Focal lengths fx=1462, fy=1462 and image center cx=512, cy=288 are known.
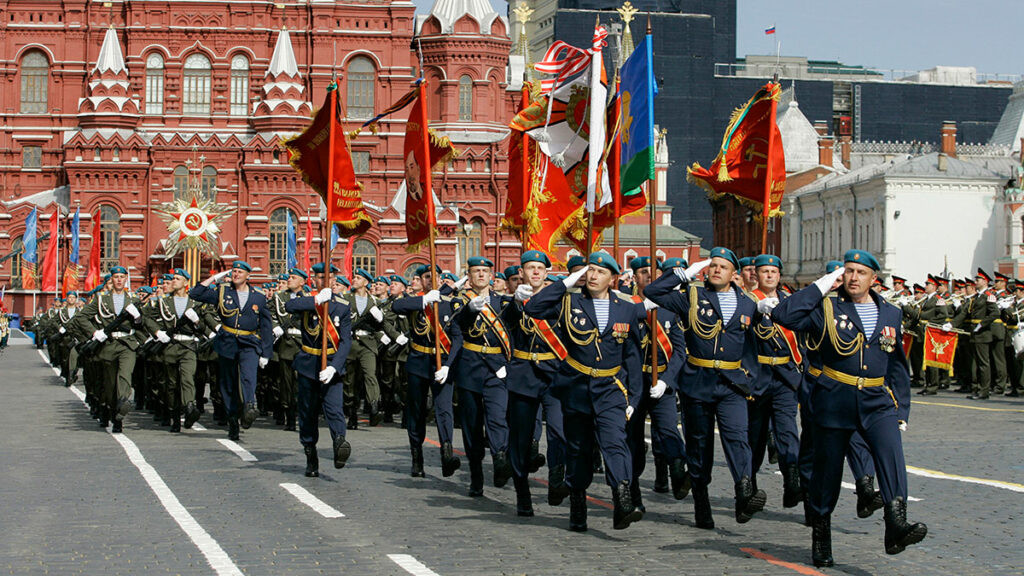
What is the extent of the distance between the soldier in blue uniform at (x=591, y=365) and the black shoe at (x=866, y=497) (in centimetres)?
150

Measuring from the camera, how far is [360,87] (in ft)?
237

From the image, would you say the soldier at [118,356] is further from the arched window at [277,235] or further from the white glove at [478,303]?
the arched window at [277,235]

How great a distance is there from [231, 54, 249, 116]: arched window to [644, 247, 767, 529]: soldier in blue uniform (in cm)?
6295

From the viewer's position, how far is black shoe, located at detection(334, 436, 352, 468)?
12.7 m

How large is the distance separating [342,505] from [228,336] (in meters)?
6.25

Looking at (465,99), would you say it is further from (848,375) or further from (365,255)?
(848,375)

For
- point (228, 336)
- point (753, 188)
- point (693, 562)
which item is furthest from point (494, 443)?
point (228, 336)

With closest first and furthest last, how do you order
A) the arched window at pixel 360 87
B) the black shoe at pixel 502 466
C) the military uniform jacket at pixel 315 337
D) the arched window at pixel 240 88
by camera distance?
the black shoe at pixel 502 466, the military uniform jacket at pixel 315 337, the arched window at pixel 240 88, the arched window at pixel 360 87

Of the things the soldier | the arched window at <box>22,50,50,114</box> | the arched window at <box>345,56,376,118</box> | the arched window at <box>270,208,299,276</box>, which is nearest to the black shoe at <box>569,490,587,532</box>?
the soldier

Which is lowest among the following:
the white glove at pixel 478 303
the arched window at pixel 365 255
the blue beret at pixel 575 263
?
the white glove at pixel 478 303

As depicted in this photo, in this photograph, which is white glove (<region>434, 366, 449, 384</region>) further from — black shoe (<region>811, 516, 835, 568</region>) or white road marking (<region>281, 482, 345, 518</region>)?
black shoe (<region>811, 516, 835, 568</region>)

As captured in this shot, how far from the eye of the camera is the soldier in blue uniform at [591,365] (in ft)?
32.2

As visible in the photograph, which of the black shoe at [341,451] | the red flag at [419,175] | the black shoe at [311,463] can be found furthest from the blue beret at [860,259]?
the red flag at [419,175]

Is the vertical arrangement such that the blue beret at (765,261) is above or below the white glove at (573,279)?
above
